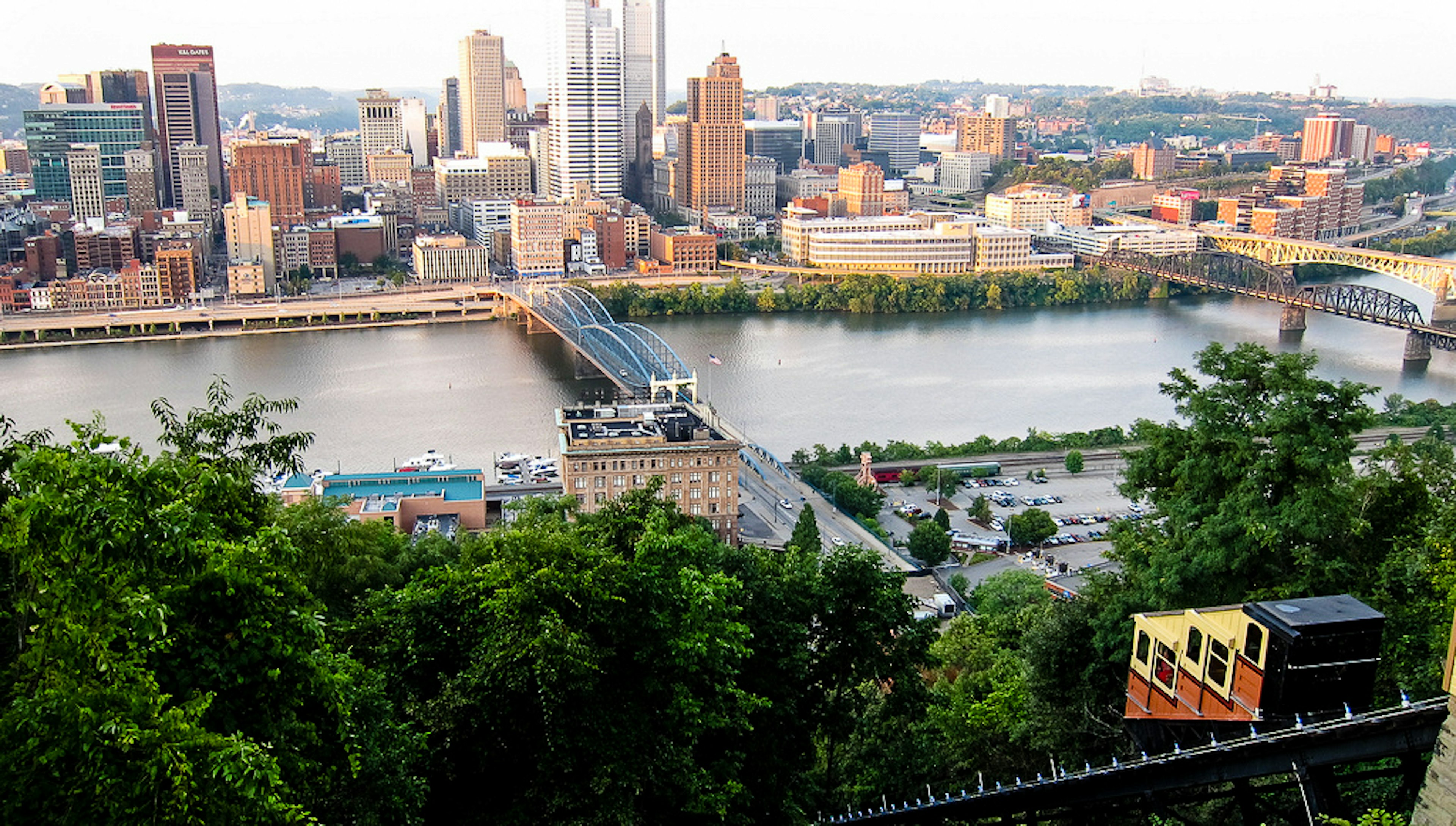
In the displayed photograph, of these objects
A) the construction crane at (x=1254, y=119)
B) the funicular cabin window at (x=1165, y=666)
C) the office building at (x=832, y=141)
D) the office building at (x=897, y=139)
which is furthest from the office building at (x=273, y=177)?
the construction crane at (x=1254, y=119)

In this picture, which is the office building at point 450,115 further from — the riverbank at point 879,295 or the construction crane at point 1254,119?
the construction crane at point 1254,119

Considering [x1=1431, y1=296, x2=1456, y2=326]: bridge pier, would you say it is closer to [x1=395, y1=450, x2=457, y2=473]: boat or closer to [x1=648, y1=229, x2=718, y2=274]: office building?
[x1=648, y1=229, x2=718, y2=274]: office building

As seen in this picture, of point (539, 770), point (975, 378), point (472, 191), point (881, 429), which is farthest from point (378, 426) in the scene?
point (472, 191)

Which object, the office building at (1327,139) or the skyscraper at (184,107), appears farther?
the office building at (1327,139)

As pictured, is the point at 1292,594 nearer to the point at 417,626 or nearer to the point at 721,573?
the point at 721,573

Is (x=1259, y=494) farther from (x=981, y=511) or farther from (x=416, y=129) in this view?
(x=416, y=129)

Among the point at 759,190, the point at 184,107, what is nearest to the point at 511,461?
the point at 759,190
